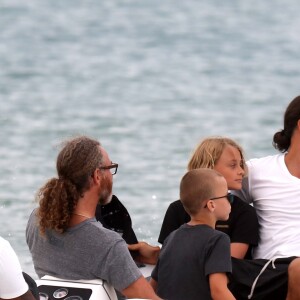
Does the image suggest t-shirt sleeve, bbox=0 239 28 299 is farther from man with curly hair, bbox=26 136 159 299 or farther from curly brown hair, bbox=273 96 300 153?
curly brown hair, bbox=273 96 300 153

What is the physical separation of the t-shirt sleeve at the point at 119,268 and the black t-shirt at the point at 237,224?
604 millimetres

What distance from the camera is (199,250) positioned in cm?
371

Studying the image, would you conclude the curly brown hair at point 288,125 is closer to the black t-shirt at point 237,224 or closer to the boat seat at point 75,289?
the black t-shirt at point 237,224

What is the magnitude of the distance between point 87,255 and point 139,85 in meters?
11.4

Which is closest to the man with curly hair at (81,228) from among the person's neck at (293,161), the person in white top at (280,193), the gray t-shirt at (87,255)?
the gray t-shirt at (87,255)

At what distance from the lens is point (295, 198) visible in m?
4.27

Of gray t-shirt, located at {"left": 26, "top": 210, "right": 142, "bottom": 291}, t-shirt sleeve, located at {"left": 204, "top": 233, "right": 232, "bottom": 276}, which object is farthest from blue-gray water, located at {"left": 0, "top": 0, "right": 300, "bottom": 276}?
t-shirt sleeve, located at {"left": 204, "top": 233, "right": 232, "bottom": 276}

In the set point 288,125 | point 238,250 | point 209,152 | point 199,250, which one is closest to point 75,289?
point 199,250

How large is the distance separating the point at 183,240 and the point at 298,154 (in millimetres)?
761

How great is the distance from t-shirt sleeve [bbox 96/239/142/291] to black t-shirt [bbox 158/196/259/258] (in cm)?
60

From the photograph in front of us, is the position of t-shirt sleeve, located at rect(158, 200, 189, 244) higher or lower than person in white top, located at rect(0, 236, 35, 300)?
lower

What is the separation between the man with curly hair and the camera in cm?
360

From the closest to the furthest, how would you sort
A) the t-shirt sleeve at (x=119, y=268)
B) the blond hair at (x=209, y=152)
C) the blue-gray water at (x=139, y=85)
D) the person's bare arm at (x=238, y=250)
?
the t-shirt sleeve at (x=119, y=268), the person's bare arm at (x=238, y=250), the blond hair at (x=209, y=152), the blue-gray water at (x=139, y=85)

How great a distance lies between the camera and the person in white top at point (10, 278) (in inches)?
125
